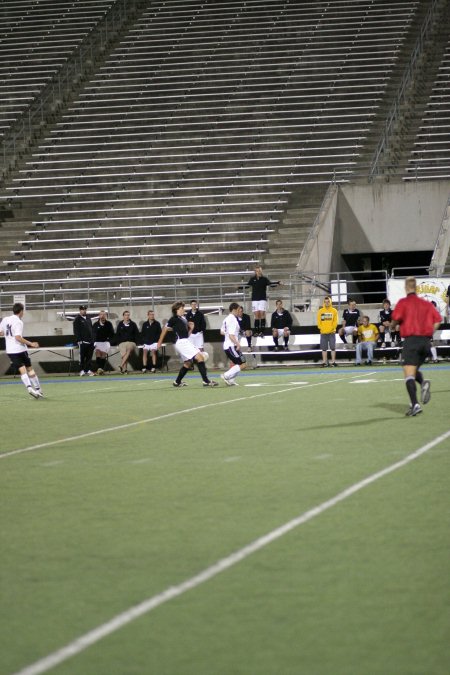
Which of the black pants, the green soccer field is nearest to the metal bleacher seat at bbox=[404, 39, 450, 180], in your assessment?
the black pants

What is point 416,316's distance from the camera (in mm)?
14562

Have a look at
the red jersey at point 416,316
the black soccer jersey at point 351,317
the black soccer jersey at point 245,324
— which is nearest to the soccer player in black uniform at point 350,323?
the black soccer jersey at point 351,317

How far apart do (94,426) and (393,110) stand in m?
28.5

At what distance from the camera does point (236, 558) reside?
21.8ft

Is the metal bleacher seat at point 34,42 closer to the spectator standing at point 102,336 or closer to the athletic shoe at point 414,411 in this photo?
the spectator standing at point 102,336

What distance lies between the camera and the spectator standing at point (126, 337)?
29.8 metres

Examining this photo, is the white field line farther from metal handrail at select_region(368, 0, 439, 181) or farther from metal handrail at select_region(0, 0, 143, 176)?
metal handrail at select_region(0, 0, 143, 176)

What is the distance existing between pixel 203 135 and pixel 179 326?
2148 cm

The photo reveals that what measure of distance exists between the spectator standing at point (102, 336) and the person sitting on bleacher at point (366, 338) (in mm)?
6396

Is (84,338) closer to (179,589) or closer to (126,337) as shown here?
(126,337)

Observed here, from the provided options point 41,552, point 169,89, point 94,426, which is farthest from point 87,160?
point 41,552

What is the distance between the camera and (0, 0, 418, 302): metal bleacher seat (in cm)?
3716

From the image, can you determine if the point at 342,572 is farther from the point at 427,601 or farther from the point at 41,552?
the point at 41,552

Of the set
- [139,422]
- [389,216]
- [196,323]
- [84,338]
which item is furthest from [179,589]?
[389,216]
